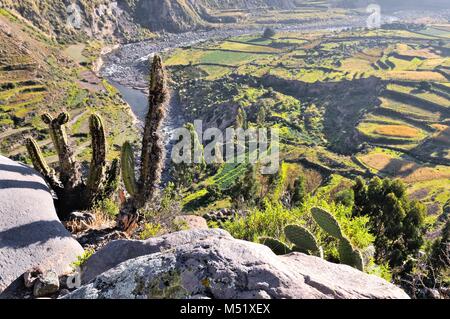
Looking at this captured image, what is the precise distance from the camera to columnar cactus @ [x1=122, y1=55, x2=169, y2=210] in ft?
67.7

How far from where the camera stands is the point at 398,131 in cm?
10662

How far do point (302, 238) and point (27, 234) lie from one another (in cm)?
→ 935

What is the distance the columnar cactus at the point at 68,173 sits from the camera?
23656 millimetres

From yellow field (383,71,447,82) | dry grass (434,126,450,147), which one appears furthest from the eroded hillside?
yellow field (383,71,447,82)

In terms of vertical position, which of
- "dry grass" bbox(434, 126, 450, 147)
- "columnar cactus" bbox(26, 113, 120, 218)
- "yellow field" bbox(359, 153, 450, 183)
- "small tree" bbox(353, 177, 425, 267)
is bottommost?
"yellow field" bbox(359, 153, 450, 183)

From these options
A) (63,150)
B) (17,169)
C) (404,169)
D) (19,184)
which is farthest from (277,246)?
(404,169)

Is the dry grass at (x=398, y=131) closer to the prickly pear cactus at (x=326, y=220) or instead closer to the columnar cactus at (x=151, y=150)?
the columnar cactus at (x=151, y=150)

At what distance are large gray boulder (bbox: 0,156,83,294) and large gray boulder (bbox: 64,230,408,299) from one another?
644 cm

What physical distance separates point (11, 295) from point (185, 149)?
7105cm

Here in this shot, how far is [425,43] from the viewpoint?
19150 cm

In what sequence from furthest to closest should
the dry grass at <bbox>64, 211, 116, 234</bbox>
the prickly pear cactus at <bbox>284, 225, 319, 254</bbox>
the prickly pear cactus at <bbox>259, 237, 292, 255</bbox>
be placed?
1. the dry grass at <bbox>64, 211, 116, 234</bbox>
2. the prickly pear cactus at <bbox>259, 237, 292, 255</bbox>
3. the prickly pear cactus at <bbox>284, 225, 319, 254</bbox>

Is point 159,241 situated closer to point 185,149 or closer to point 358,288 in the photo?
point 358,288

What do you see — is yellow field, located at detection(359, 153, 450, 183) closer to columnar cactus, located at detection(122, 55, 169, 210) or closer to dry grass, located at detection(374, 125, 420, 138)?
dry grass, located at detection(374, 125, 420, 138)

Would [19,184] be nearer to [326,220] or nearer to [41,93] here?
[326,220]
